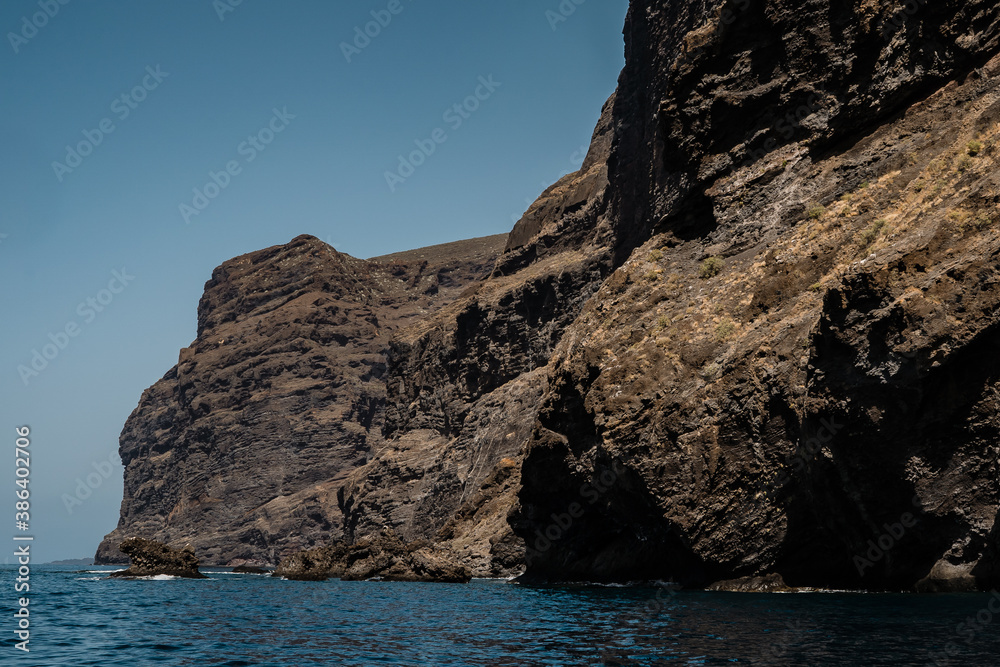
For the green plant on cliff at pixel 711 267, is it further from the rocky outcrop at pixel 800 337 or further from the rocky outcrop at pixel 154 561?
the rocky outcrop at pixel 154 561

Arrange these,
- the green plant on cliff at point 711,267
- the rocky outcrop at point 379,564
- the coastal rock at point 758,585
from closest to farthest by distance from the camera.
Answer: the coastal rock at point 758,585 < the green plant on cliff at point 711,267 < the rocky outcrop at point 379,564

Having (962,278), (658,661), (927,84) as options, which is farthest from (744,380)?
(658,661)

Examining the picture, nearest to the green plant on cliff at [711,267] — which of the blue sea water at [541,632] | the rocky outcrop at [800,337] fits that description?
the rocky outcrop at [800,337]

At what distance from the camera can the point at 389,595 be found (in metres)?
46.6

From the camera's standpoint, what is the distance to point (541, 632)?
24.1 meters

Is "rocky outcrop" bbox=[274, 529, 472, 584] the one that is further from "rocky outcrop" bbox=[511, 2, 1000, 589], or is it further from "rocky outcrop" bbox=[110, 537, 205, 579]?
"rocky outcrop" bbox=[110, 537, 205, 579]

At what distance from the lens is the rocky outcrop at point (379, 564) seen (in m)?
63.9

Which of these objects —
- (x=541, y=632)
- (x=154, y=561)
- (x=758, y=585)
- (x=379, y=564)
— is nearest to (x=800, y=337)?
(x=758, y=585)

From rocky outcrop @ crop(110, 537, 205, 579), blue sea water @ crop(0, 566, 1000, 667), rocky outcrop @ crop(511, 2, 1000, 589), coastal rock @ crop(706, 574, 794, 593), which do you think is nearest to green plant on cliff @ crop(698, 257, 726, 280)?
rocky outcrop @ crop(511, 2, 1000, 589)

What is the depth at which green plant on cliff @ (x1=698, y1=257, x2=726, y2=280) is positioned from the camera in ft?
151

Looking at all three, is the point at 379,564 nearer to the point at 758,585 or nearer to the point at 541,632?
the point at 758,585

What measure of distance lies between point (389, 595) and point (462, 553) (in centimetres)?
2737

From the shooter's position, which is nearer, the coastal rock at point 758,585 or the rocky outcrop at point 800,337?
the rocky outcrop at point 800,337

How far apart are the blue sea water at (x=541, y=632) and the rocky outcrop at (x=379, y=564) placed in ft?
90.1
